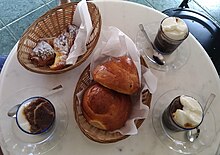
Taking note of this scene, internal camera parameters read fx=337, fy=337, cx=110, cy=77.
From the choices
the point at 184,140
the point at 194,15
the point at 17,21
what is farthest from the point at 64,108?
the point at 17,21

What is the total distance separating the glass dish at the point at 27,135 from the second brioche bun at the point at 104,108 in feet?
0.25

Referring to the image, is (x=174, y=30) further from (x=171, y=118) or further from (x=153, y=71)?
(x=171, y=118)

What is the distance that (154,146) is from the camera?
78cm

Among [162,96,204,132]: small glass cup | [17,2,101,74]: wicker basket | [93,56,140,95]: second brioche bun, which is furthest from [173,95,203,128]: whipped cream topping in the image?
[17,2,101,74]: wicker basket

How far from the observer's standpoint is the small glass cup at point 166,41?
0.81 meters

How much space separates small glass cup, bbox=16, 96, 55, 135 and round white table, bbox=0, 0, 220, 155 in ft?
0.19

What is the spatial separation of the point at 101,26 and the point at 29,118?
0.98 ft

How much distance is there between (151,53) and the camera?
87 centimetres

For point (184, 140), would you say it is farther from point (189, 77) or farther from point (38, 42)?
point (38, 42)

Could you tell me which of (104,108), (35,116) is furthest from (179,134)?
(35,116)

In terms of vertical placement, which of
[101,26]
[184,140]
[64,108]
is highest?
[101,26]

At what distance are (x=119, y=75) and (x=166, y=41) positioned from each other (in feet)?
0.57

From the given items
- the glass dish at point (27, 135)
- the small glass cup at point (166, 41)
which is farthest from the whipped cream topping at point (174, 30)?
the glass dish at point (27, 135)

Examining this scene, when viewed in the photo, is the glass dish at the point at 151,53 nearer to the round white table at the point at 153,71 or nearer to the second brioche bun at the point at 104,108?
the round white table at the point at 153,71
